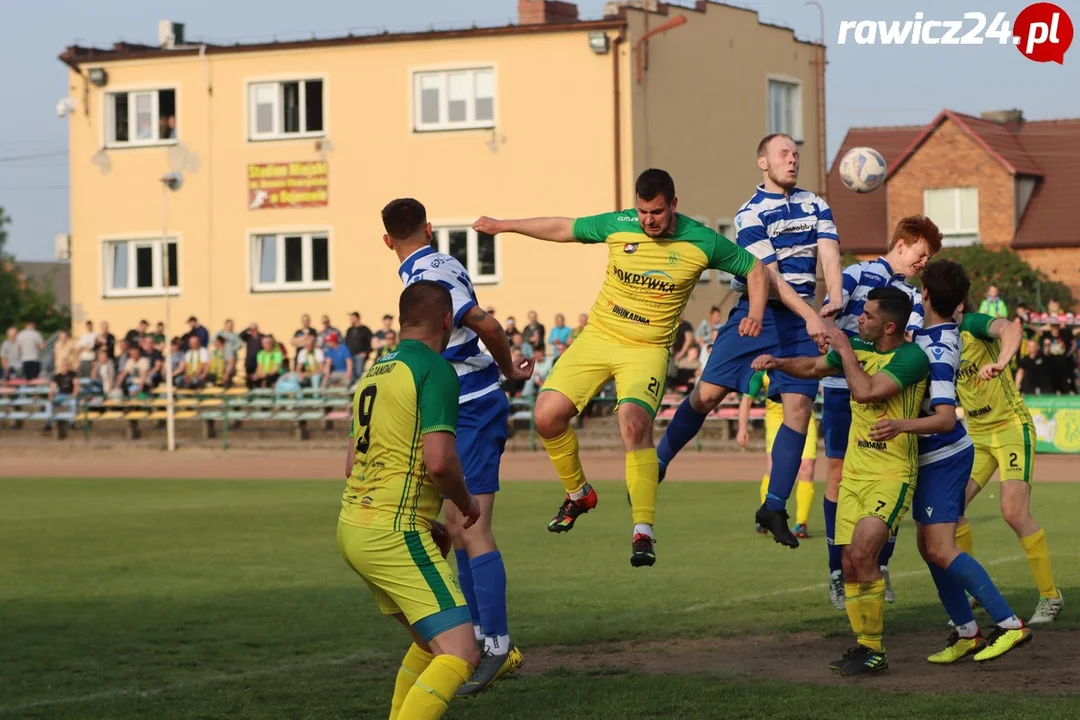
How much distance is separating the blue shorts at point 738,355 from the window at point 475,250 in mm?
29207

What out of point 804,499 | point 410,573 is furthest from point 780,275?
point 804,499

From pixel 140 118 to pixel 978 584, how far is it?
36.7m

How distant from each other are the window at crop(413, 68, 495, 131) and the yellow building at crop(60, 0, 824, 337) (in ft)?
0.16

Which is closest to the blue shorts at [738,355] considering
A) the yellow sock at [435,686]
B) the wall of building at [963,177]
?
the yellow sock at [435,686]

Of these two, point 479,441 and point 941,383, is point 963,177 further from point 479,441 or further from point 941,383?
point 479,441

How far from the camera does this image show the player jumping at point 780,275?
10.7 m

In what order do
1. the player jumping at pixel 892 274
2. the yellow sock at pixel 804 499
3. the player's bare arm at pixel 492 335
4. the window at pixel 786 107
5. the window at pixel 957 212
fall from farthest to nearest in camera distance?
the window at pixel 957 212 → the window at pixel 786 107 → the yellow sock at pixel 804 499 → the player jumping at pixel 892 274 → the player's bare arm at pixel 492 335

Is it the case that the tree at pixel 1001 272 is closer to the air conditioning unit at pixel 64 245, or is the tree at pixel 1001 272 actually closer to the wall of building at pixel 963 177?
the wall of building at pixel 963 177

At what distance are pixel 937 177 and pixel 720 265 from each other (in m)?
52.7

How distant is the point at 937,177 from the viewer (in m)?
60.6

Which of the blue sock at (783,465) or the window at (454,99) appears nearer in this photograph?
the blue sock at (783,465)

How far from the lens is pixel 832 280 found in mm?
10461

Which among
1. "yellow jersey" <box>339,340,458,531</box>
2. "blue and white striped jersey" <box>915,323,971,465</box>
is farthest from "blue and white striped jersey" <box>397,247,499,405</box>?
"blue and white striped jersey" <box>915,323,971,465</box>

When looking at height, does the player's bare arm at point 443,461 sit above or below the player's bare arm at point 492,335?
below
